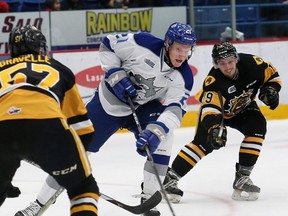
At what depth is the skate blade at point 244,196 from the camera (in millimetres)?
4320

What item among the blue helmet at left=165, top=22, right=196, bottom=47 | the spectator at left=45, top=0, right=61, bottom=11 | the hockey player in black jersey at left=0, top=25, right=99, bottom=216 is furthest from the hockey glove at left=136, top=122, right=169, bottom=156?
the spectator at left=45, top=0, right=61, bottom=11

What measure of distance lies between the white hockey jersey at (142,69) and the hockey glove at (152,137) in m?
0.29

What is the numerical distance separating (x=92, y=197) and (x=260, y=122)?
188cm

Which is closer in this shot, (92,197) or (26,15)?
(92,197)

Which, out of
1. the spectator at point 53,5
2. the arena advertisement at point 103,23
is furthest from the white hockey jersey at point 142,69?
the spectator at point 53,5

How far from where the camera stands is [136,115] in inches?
159

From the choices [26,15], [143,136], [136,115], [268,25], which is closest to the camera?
[143,136]

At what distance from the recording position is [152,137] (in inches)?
141

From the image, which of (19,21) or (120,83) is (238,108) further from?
(19,21)

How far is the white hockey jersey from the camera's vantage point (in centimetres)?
397

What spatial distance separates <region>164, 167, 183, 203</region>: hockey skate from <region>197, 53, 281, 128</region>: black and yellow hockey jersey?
1.15ft

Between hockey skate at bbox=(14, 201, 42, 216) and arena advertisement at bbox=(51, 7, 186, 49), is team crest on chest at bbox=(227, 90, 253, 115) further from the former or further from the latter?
arena advertisement at bbox=(51, 7, 186, 49)

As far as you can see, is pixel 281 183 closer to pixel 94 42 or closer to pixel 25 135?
pixel 25 135

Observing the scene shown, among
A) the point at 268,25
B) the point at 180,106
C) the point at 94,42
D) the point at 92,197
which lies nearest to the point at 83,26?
the point at 94,42
